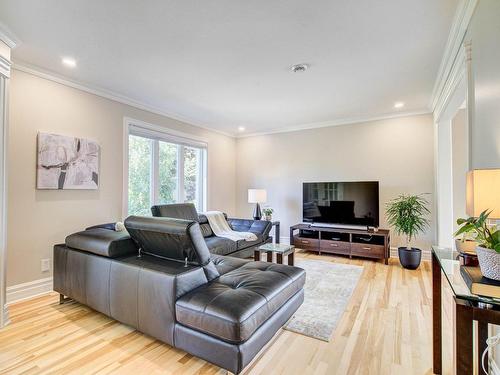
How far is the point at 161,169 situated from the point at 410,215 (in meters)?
3.98

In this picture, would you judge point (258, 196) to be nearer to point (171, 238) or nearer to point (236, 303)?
point (171, 238)

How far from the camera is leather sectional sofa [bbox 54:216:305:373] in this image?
5.15ft

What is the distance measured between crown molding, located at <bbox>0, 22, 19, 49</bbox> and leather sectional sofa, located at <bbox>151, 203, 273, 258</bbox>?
2152mm

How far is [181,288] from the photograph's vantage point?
1.77 metres

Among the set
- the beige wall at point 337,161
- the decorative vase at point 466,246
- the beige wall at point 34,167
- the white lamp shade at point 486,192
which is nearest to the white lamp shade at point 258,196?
the beige wall at point 337,161

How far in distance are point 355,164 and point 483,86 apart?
3.15 m

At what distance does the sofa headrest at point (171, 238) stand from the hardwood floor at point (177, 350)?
0.67m

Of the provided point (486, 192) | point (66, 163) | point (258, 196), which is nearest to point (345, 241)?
point (258, 196)

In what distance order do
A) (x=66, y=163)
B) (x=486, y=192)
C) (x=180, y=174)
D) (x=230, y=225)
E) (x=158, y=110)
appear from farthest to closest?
(x=180, y=174) < (x=230, y=225) < (x=158, y=110) < (x=66, y=163) < (x=486, y=192)

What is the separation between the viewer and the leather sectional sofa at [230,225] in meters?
3.60

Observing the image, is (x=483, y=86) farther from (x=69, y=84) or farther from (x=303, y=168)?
(x=69, y=84)

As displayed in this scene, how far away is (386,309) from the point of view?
254cm

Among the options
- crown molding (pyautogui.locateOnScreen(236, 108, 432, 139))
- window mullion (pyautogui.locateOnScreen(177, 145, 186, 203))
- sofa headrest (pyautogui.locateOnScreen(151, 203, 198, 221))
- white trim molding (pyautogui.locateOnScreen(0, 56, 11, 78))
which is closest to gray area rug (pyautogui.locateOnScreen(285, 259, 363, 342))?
sofa headrest (pyautogui.locateOnScreen(151, 203, 198, 221))

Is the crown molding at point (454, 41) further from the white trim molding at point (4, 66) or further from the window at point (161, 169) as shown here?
the window at point (161, 169)
